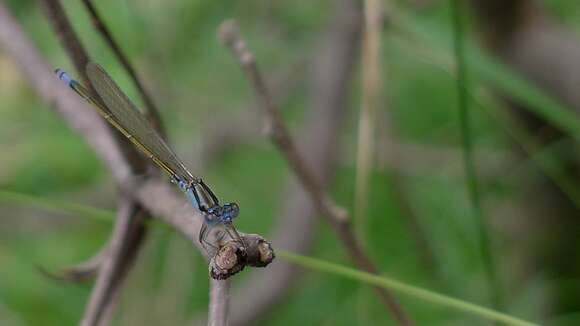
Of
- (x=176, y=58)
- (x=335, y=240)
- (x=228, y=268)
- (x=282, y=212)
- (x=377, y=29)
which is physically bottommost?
(x=335, y=240)

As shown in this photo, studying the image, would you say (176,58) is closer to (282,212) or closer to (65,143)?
(65,143)

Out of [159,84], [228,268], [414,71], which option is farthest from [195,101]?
[228,268]

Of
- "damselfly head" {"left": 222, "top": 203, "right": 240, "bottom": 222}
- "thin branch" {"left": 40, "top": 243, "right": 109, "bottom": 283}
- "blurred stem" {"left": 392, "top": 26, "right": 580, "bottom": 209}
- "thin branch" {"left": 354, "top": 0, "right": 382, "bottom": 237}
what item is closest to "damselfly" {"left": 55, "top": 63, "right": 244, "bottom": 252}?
"damselfly head" {"left": 222, "top": 203, "right": 240, "bottom": 222}

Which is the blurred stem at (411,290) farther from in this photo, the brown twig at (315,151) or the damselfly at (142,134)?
the brown twig at (315,151)

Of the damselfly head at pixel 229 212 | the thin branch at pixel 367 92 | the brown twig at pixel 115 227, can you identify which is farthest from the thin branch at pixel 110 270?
the thin branch at pixel 367 92

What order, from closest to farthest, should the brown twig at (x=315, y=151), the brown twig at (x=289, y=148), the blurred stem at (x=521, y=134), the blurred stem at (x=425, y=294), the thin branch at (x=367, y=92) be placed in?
the blurred stem at (x=425, y=294) < the brown twig at (x=289, y=148) < the thin branch at (x=367, y=92) < the blurred stem at (x=521, y=134) < the brown twig at (x=315, y=151)

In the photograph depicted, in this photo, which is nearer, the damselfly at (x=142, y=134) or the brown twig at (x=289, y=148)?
the damselfly at (x=142, y=134)

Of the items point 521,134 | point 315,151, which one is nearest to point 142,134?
point 315,151
